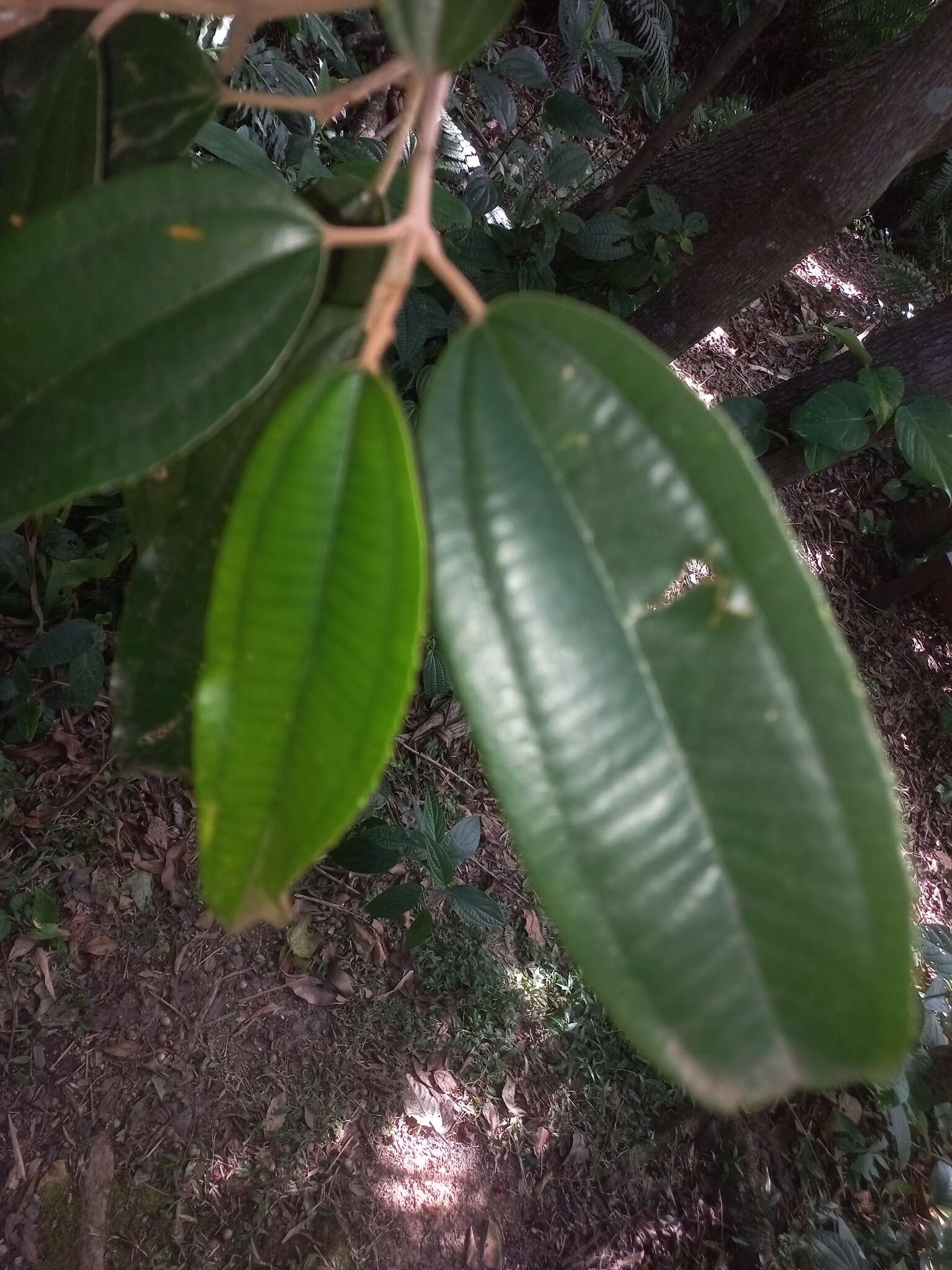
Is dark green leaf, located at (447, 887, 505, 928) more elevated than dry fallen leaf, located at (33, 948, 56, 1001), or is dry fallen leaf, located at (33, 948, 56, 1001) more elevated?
dark green leaf, located at (447, 887, 505, 928)

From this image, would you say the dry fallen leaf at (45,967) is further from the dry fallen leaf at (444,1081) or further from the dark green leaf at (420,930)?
the dry fallen leaf at (444,1081)

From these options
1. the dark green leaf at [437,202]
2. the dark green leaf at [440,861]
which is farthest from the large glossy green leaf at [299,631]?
the dark green leaf at [440,861]

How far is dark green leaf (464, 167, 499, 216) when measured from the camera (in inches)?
68.4

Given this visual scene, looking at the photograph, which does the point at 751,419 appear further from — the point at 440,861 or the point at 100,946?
the point at 100,946

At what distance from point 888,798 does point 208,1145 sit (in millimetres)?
1523

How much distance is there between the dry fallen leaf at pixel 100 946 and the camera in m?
1.46

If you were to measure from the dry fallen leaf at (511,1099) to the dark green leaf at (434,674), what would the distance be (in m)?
0.79

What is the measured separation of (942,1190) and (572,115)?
218 cm

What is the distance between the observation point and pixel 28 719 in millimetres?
1394

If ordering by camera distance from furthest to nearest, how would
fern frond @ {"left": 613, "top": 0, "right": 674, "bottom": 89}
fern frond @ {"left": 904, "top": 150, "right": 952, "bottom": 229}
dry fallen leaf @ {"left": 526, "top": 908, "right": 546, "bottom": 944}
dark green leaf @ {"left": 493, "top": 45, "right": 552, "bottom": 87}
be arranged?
fern frond @ {"left": 904, "top": 150, "right": 952, "bottom": 229} < fern frond @ {"left": 613, "top": 0, "right": 674, "bottom": 89} < dry fallen leaf @ {"left": 526, "top": 908, "right": 546, "bottom": 944} < dark green leaf @ {"left": 493, "top": 45, "right": 552, "bottom": 87}

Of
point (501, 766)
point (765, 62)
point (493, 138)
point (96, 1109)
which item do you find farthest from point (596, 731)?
point (765, 62)

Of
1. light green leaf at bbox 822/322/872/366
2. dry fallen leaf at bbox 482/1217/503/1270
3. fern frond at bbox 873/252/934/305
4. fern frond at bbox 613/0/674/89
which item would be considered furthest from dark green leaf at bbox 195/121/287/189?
fern frond at bbox 873/252/934/305

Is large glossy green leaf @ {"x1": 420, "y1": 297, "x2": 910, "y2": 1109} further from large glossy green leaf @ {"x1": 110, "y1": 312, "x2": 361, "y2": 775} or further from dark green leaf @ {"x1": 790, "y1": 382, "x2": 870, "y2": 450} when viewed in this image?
dark green leaf @ {"x1": 790, "y1": 382, "x2": 870, "y2": 450}

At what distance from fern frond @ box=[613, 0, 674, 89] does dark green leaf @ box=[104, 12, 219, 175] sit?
10.1 ft
